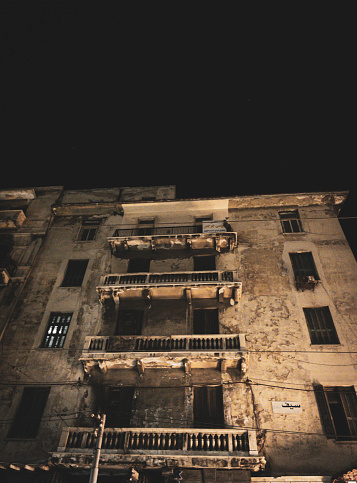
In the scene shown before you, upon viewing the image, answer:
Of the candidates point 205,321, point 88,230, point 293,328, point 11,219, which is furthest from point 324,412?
point 11,219

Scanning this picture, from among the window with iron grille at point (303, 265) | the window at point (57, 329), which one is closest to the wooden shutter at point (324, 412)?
the window with iron grille at point (303, 265)

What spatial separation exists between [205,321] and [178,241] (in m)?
5.82

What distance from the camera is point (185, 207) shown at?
24.2 m

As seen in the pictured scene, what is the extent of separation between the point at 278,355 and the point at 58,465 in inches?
442

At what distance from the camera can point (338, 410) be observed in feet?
48.1

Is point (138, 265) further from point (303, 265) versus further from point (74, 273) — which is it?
point (303, 265)

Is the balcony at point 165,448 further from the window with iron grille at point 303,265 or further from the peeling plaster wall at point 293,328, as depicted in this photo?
the window with iron grille at point 303,265

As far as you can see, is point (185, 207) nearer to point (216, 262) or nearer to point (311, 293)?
point (216, 262)

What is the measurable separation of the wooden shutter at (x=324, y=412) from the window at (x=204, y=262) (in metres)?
8.86

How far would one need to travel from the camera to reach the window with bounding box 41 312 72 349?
59.4 ft

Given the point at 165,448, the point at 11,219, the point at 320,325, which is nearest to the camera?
the point at 165,448

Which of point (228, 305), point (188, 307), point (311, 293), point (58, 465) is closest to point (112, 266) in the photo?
point (188, 307)

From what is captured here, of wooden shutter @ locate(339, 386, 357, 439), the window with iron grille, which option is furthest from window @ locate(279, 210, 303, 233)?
wooden shutter @ locate(339, 386, 357, 439)

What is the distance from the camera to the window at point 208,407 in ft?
48.3
